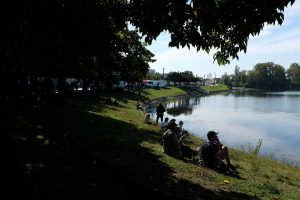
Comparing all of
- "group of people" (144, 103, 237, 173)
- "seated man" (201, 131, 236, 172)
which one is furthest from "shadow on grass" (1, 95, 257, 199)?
"seated man" (201, 131, 236, 172)

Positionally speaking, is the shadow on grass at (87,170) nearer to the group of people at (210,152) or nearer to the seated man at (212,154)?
the group of people at (210,152)

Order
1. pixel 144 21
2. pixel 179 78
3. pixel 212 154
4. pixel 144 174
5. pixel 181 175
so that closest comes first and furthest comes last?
pixel 144 21 → pixel 144 174 → pixel 181 175 → pixel 212 154 → pixel 179 78

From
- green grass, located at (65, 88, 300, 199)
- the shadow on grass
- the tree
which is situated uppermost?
the tree

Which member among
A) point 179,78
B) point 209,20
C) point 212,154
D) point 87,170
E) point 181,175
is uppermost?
point 209,20

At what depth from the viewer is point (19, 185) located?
22.1 ft

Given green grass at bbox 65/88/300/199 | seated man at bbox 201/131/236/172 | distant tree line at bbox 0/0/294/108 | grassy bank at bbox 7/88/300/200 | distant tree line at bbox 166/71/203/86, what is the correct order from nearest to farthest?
distant tree line at bbox 0/0/294/108, grassy bank at bbox 7/88/300/200, green grass at bbox 65/88/300/199, seated man at bbox 201/131/236/172, distant tree line at bbox 166/71/203/86

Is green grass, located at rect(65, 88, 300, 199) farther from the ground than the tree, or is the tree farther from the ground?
the tree

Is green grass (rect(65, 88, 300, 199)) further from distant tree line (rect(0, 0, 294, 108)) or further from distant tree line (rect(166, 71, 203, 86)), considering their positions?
distant tree line (rect(166, 71, 203, 86))

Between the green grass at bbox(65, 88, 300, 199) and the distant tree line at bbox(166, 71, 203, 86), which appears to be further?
the distant tree line at bbox(166, 71, 203, 86)

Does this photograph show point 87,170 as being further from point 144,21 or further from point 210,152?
point 210,152

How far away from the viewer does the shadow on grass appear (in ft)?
27.8

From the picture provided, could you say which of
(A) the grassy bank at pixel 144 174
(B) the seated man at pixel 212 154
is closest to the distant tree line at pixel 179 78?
(A) the grassy bank at pixel 144 174

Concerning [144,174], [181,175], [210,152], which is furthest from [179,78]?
[144,174]

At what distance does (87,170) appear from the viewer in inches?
399
